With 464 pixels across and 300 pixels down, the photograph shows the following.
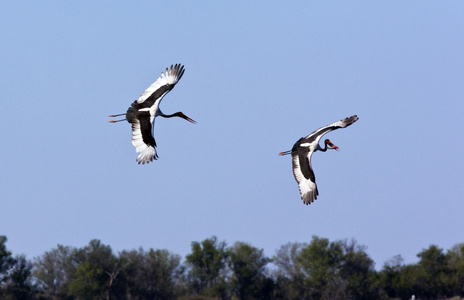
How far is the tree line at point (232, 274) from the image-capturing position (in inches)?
3642

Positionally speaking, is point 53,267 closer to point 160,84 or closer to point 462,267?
point 462,267

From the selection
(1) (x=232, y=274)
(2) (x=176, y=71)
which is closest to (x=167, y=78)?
(2) (x=176, y=71)

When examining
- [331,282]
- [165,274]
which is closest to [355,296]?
[331,282]

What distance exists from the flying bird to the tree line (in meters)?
55.6

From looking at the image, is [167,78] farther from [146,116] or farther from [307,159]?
[307,159]

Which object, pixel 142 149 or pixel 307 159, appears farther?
pixel 307 159

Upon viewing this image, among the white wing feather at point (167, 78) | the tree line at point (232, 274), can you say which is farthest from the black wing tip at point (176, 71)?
the tree line at point (232, 274)

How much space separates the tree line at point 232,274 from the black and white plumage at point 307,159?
56.3m

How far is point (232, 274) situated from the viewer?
9769 centimetres

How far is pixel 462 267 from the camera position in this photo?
96312mm

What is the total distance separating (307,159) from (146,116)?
5754mm

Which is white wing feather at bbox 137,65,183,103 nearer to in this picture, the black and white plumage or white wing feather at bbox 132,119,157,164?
white wing feather at bbox 132,119,157,164

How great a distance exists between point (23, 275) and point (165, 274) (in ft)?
40.7

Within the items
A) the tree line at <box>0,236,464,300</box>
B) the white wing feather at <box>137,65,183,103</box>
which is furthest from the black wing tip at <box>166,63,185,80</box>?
the tree line at <box>0,236,464,300</box>
